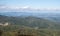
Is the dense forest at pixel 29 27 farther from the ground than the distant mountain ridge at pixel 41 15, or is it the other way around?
the distant mountain ridge at pixel 41 15

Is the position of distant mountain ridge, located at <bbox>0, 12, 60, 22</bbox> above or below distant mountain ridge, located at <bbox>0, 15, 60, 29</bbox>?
above

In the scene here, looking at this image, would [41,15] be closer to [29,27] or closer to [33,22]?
[33,22]

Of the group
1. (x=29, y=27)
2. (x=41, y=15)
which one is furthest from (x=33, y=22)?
(x=41, y=15)

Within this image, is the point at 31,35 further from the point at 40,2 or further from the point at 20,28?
the point at 40,2

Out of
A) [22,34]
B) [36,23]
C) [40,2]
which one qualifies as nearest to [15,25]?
[22,34]

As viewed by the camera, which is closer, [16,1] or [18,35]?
[18,35]

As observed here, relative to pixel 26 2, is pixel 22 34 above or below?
below

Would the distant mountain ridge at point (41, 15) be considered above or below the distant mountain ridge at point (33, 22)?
above

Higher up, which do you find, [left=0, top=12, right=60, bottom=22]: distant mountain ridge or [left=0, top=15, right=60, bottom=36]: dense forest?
[left=0, top=12, right=60, bottom=22]: distant mountain ridge
